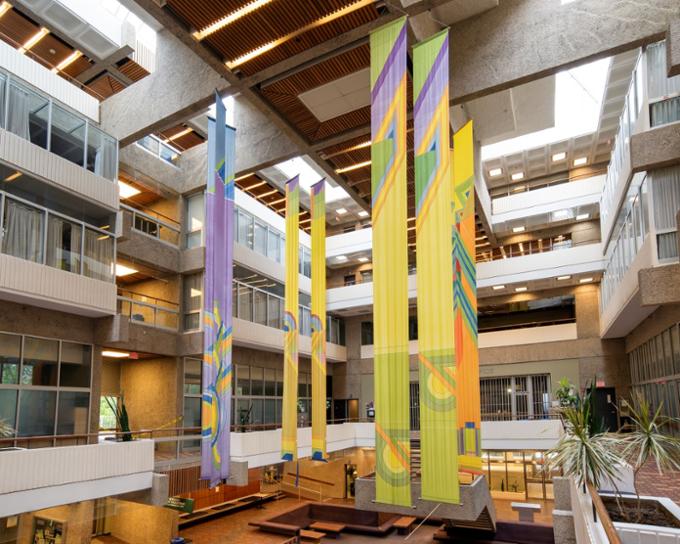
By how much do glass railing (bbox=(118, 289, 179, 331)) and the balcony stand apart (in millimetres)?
2421

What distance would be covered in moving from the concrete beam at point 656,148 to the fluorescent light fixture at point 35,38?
55.8 feet

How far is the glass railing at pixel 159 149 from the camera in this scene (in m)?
20.2

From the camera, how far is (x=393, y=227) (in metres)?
10.7

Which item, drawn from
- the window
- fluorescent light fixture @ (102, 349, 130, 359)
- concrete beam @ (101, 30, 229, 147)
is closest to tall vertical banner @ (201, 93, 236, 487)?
concrete beam @ (101, 30, 229, 147)

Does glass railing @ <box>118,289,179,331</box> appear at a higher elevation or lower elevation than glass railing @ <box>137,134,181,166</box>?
lower

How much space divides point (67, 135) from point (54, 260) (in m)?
3.60

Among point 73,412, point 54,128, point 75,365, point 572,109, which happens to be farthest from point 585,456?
point 572,109

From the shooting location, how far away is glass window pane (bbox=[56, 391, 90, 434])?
14688mm

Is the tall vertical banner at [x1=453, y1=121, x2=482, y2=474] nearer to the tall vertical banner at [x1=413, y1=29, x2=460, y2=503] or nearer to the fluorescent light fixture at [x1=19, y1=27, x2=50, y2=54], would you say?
the tall vertical banner at [x1=413, y1=29, x2=460, y2=503]

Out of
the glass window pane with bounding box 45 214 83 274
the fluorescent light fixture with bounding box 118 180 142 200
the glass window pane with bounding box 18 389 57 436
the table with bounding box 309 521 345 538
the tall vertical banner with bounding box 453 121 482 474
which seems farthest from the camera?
the fluorescent light fixture with bounding box 118 180 142 200

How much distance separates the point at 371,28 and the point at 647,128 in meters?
6.45

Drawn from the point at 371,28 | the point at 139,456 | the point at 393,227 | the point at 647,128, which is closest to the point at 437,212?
the point at 393,227

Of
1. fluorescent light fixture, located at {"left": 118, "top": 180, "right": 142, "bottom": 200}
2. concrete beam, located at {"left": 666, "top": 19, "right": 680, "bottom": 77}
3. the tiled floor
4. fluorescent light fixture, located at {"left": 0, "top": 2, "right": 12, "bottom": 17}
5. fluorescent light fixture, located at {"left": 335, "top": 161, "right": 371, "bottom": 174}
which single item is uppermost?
fluorescent light fixture, located at {"left": 0, "top": 2, "right": 12, "bottom": 17}

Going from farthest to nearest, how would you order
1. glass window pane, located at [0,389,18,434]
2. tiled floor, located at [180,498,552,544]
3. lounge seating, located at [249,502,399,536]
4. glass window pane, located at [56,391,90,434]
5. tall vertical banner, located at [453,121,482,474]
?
lounge seating, located at [249,502,399,536] → tiled floor, located at [180,498,552,544] → glass window pane, located at [56,391,90,434] → glass window pane, located at [0,389,18,434] → tall vertical banner, located at [453,121,482,474]
